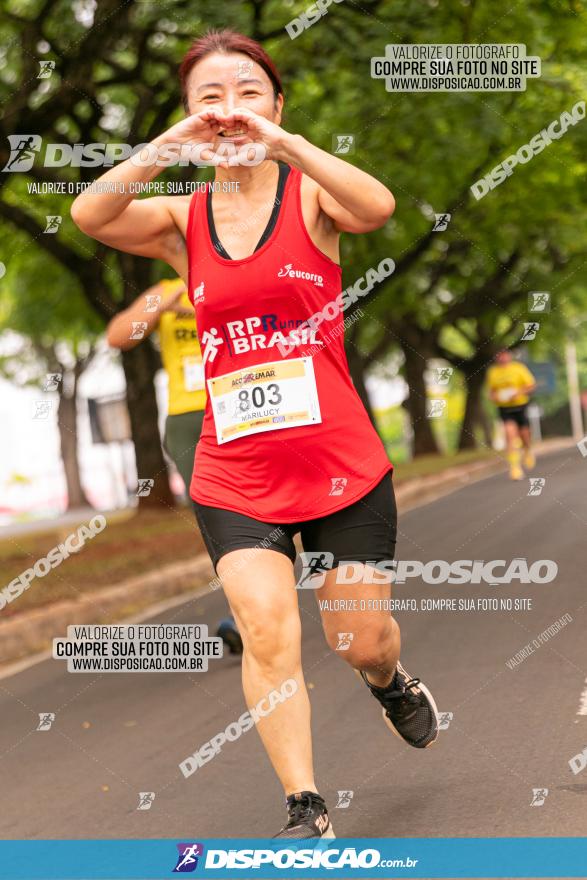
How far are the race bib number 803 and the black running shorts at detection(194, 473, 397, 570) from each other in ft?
0.80

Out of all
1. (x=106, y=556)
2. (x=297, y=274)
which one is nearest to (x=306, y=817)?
(x=297, y=274)

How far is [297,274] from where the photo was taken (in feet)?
11.9

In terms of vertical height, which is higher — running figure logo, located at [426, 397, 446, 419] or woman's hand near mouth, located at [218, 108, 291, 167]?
woman's hand near mouth, located at [218, 108, 291, 167]

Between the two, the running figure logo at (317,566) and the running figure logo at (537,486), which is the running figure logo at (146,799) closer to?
the running figure logo at (317,566)

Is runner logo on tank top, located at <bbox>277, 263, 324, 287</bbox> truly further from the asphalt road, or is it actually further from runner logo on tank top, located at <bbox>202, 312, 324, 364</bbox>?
the asphalt road

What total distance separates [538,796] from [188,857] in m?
1.10

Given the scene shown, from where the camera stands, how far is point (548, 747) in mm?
4703

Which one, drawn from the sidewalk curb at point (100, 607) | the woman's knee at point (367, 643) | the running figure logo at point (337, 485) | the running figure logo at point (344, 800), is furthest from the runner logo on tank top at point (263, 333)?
the sidewalk curb at point (100, 607)

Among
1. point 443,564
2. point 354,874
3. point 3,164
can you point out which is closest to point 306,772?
point 354,874

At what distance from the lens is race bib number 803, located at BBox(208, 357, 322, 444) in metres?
3.66

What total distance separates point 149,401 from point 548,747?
45.3ft

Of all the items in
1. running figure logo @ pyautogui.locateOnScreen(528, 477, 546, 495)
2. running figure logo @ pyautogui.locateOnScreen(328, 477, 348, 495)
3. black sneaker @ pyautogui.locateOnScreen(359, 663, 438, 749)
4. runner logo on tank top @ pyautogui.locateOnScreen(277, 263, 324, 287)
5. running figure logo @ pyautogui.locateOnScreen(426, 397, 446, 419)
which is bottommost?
black sneaker @ pyautogui.locateOnScreen(359, 663, 438, 749)

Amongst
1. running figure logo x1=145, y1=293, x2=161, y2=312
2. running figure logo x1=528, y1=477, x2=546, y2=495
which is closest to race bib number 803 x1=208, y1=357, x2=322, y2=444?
running figure logo x1=145, y1=293, x2=161, y2=312

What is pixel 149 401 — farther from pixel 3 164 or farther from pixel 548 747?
pixel 548 747
